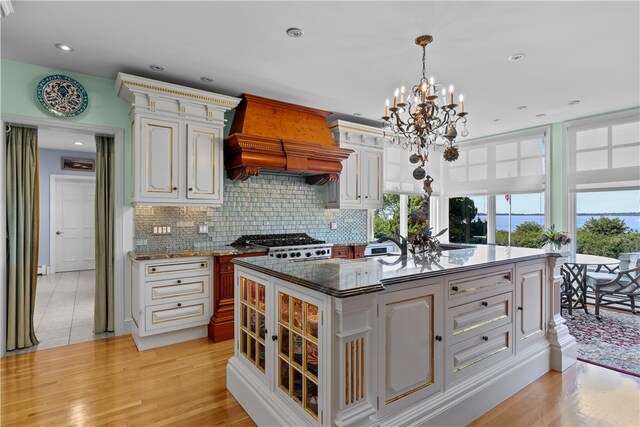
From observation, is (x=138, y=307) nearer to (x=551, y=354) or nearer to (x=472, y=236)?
(x=551, y=354)

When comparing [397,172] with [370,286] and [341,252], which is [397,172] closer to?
[341,252]

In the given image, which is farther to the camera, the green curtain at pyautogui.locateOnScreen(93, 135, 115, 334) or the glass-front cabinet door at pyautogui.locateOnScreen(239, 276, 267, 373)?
the green curtain at pyautogui.locateOnScreen(93, 135, 115, 334)

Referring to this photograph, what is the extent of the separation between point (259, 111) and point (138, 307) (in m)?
2.53

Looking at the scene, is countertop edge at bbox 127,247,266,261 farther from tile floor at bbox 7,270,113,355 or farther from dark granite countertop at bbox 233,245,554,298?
dark granite countertop at bbox 233,245,554,298

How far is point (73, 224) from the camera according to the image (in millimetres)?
7496

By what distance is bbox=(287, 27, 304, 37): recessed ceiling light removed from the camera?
2652 mm

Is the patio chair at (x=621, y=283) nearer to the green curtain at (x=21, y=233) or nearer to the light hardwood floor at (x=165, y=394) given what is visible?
the light hardwood floor at (x=165, y=394)

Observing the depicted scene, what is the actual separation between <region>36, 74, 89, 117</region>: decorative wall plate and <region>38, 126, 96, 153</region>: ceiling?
246 cm

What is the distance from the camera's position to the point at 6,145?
3314mm

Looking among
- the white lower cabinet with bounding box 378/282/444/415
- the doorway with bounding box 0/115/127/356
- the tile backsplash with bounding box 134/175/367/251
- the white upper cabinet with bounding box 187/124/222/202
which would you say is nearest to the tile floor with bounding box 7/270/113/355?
the doorway with bounding box 0/115/127/356

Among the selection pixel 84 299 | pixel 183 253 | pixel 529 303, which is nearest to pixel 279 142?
pixel 183 253

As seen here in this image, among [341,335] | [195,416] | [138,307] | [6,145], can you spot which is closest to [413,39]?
[341,335]

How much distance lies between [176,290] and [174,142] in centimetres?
154

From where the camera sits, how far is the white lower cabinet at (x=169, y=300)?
331 centimetres
